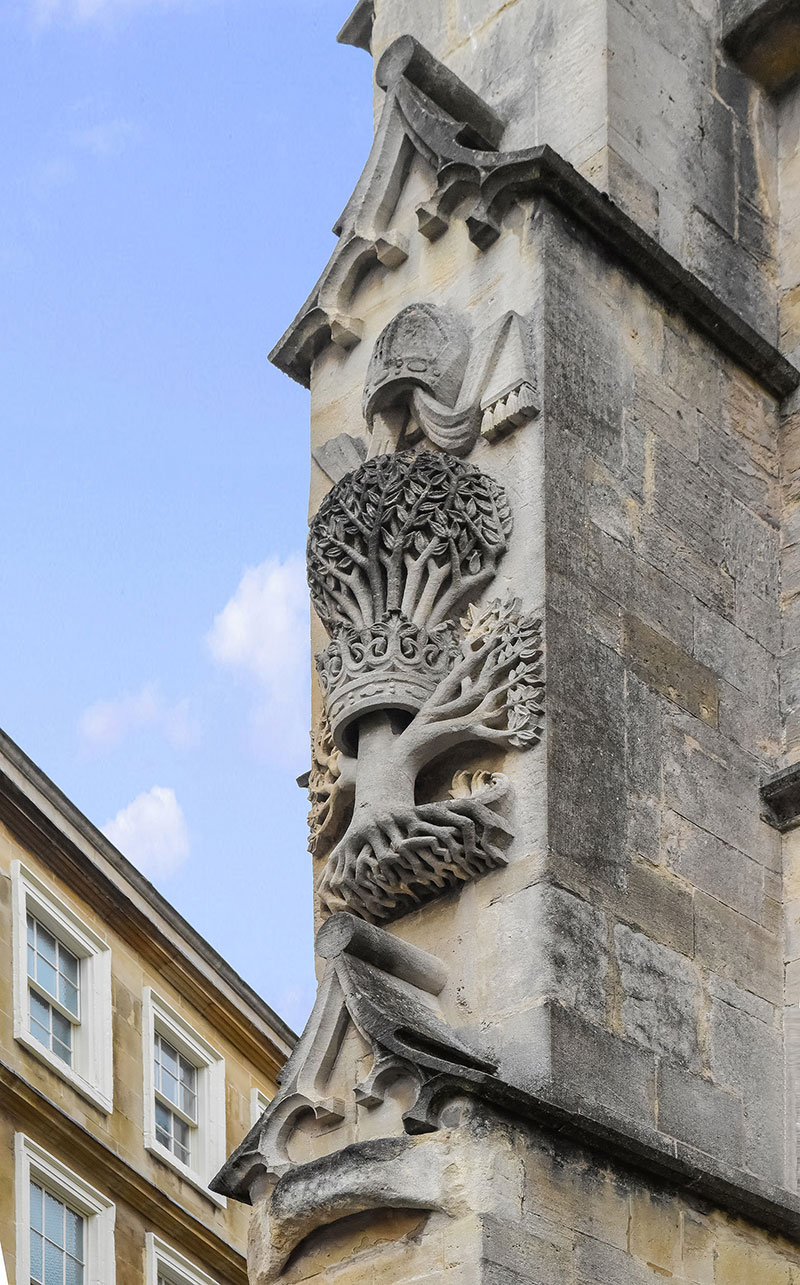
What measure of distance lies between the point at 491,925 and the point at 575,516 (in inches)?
54.5

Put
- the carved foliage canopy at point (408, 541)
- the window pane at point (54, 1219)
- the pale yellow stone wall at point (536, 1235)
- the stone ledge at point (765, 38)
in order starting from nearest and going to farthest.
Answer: the pale yellow stone wall at point (536, 1235) < the carved foliage canopy at point (408, 541) < the stone ledge at point (765, 38) < the window pane at point (54, 1219)

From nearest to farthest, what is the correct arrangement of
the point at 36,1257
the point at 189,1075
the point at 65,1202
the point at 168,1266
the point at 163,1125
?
the point at 36,1257 → the point at 65,1202 → the point at 168,1266 → the point at 163,1125 → the point at 189,1075

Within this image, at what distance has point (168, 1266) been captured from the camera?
77.7 feet

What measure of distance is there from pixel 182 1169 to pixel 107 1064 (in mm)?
1544

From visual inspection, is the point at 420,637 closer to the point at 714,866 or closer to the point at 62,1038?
the point at 714,866

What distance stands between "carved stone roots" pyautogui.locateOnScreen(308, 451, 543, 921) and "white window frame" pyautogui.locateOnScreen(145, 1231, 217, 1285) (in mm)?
16165

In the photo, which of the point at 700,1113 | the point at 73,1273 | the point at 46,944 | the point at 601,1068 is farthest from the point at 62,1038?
the point at 601,1068

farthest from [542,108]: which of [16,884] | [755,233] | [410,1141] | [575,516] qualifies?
[16,884]

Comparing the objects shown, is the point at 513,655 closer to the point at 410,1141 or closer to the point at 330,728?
the point at 330,728

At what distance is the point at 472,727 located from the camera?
24.7ft

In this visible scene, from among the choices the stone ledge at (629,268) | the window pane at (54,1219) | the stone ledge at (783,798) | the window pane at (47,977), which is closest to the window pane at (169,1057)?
the window pane at (47,977)

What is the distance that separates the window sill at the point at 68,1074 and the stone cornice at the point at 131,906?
1.60 m

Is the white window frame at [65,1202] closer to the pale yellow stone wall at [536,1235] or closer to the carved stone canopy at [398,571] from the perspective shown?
the carved stone canopy at [398,571]

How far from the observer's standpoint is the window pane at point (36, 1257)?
21.6m
